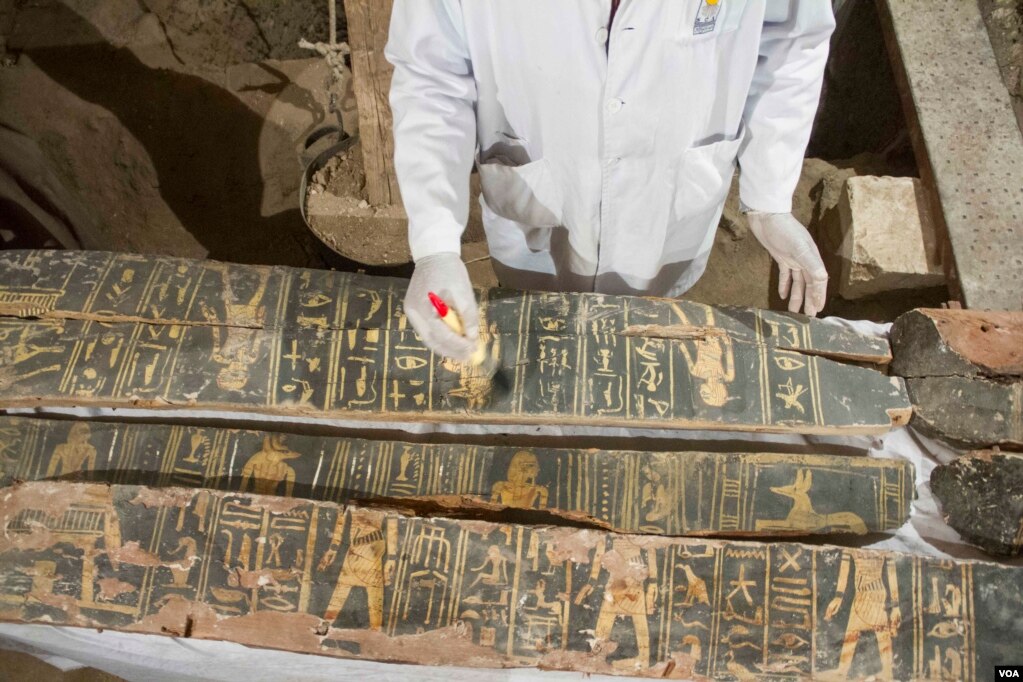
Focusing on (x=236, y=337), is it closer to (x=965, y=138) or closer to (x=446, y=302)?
(x=446, y=302)

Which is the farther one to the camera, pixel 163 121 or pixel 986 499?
pixel 163 121

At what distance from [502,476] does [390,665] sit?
727 mm

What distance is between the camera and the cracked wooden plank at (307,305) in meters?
2.58

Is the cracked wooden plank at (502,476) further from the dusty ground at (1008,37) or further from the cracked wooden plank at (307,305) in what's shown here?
the dusty ground at (1008,37)

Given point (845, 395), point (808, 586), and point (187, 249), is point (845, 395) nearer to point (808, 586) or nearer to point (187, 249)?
point (808, 586)

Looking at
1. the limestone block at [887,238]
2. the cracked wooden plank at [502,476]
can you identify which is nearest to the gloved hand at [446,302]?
the cracked wooden plank at [502,476]

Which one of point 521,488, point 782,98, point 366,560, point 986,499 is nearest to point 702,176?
point 782,98

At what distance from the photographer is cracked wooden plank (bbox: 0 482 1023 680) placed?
2.20 meters

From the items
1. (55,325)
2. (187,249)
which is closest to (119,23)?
(187,249)

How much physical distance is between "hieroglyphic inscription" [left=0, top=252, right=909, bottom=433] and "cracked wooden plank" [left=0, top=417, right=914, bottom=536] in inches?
4.4

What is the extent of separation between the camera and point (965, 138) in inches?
139

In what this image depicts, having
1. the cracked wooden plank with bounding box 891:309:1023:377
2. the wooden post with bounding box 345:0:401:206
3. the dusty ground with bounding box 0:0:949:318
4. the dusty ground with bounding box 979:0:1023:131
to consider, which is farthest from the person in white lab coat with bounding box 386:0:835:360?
the dusty ground with bounding box 979:0:1023:131

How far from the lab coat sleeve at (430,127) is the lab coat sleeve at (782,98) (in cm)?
99

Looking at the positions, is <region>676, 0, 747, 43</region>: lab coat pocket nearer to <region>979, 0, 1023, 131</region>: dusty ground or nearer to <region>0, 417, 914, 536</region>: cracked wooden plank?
<region>0, 417, 914, 536</region>: cracked wooden plank
